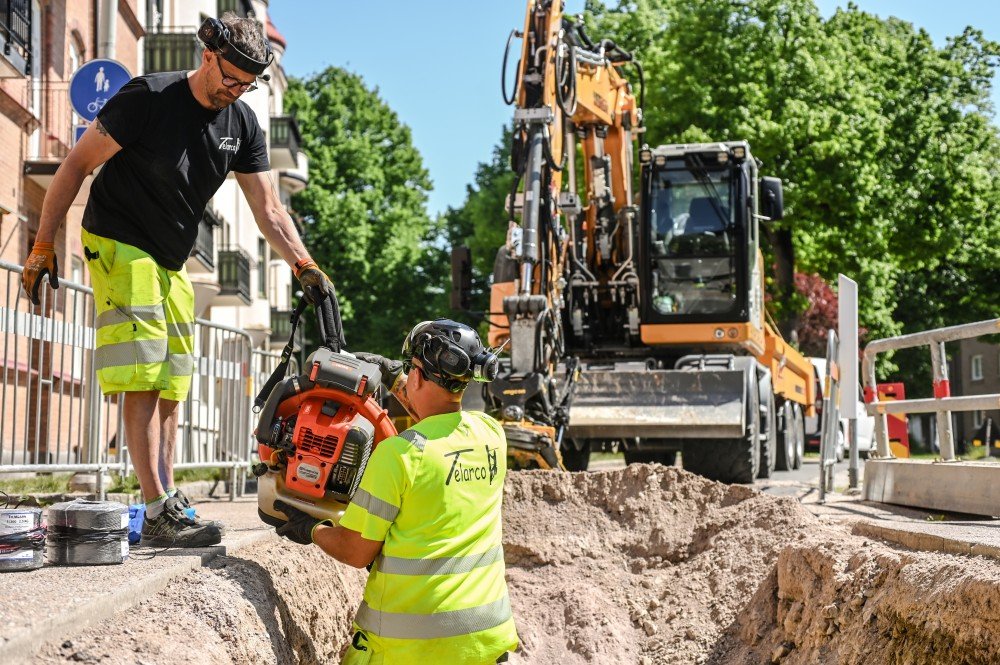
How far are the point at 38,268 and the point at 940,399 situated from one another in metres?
5.86

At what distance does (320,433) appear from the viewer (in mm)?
4375

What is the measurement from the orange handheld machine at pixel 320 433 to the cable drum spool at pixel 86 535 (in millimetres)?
569

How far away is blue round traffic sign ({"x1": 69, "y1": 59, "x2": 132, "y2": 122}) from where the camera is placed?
10.8m

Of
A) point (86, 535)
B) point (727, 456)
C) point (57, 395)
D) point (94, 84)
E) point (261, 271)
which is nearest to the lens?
point (86, 535)

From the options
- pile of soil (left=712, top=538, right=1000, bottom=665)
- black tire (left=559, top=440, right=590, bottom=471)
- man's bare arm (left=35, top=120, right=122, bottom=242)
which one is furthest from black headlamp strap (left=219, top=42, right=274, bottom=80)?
black tire (left=559, top=440, right=590, bottom=471)

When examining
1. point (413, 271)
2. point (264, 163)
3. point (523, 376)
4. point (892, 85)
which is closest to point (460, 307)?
point (523, 376)

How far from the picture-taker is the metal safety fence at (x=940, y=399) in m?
7.37

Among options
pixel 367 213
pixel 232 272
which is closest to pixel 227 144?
pixel 232 272

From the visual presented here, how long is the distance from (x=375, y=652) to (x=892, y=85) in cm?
2809

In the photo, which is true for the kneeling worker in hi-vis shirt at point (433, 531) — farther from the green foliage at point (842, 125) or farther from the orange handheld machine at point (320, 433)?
the green foliage at point (842, 125)

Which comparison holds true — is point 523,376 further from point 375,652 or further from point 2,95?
point 2,95

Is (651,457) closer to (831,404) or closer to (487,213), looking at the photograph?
(831,404)

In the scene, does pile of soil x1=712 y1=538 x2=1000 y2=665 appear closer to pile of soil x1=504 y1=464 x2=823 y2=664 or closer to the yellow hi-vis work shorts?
pile of soil x1=504 y1=464 x2=823 y2=664

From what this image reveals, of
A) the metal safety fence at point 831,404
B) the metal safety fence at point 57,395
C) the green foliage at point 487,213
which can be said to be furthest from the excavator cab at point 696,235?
the green foliage at point 487,213
